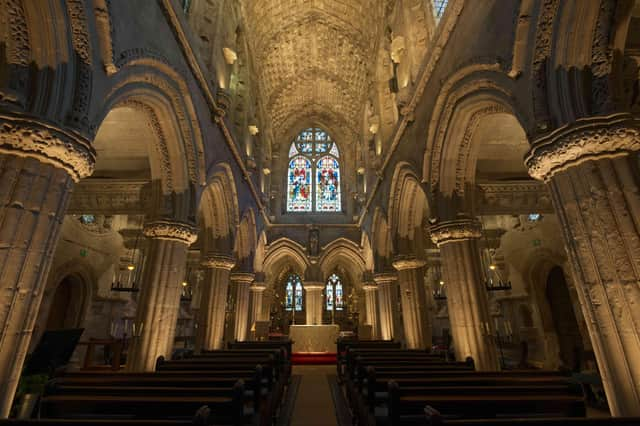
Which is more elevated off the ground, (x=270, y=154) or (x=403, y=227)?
(x=270, y=154)

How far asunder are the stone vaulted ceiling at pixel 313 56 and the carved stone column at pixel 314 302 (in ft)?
32.8

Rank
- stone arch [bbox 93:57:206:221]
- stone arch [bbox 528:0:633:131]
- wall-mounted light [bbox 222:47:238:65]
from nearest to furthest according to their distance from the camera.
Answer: stone arch [bbox 528:0:633:131] < stone arch [bbox 93:57:206:221] < wall-mounted light [bbox 222:47:238:65]

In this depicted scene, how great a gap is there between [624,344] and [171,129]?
7850 mm

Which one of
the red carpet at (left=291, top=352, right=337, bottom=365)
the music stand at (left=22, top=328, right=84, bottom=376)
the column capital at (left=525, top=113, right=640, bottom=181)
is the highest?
the column capital at (left=525, top=113, right=640, bottom=181)

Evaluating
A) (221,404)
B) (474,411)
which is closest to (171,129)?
(221,404)

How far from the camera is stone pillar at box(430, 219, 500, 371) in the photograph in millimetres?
6355

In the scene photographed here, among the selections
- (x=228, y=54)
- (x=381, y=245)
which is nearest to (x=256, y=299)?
(x=381, y=245)

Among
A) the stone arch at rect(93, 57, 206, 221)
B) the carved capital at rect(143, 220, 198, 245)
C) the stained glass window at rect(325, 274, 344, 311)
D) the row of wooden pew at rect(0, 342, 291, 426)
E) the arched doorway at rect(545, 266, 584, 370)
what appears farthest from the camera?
the stained glass window at rect(325, 274, 344, 311)

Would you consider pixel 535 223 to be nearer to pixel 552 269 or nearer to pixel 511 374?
pixel 552 269

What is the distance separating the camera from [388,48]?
41.0 feet

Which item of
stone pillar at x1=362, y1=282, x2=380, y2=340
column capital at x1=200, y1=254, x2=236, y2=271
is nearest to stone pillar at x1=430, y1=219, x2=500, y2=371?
column capital at x1=200, y1=254, x2=236, y2=271

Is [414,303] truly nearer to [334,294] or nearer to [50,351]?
[50,351]

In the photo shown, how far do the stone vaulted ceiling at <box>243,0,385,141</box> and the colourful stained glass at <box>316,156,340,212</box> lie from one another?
274cm

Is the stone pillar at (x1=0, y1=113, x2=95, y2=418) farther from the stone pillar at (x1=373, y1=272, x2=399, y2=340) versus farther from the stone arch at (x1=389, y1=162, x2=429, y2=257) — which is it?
the stone pillar at (x1=373, y1=272, x2=399, y2=340)
